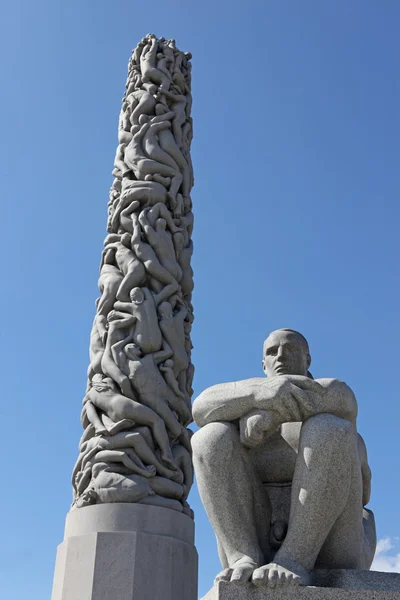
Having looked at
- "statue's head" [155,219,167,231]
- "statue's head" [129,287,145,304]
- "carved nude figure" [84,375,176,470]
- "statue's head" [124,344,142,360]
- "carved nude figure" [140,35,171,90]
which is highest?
"carved nude figure" [140,35,171,90]

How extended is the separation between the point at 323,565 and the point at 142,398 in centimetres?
384

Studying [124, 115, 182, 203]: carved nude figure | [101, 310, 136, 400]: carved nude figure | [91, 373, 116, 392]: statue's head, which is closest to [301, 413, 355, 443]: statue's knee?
[101, 310, 136, 400]: carved nude figure

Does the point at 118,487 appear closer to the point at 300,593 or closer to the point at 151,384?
the point at 151,384

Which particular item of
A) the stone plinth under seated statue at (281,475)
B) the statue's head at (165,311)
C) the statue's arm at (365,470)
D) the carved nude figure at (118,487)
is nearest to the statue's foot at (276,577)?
the stone plinth under seated statue at (281,475)

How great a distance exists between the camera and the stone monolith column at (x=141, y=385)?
635 cm

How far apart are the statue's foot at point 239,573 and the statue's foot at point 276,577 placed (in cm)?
4

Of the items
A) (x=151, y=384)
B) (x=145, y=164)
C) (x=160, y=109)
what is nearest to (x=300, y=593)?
(x=151, y=384)

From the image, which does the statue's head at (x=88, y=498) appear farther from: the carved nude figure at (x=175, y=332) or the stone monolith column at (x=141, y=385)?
the carved nude figure at (x=175, y=332)

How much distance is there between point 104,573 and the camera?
20.4ft

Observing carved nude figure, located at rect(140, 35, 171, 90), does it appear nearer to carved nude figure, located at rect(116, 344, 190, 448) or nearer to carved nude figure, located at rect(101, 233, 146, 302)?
carved nude figure, located at rect(101, 233, 146, 302)

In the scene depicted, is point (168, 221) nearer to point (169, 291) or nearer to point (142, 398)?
point (169, 291)

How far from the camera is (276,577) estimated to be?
3203 mm

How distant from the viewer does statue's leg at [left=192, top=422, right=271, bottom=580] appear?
352cm

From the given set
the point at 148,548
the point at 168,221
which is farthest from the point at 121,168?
the point at 148,548
